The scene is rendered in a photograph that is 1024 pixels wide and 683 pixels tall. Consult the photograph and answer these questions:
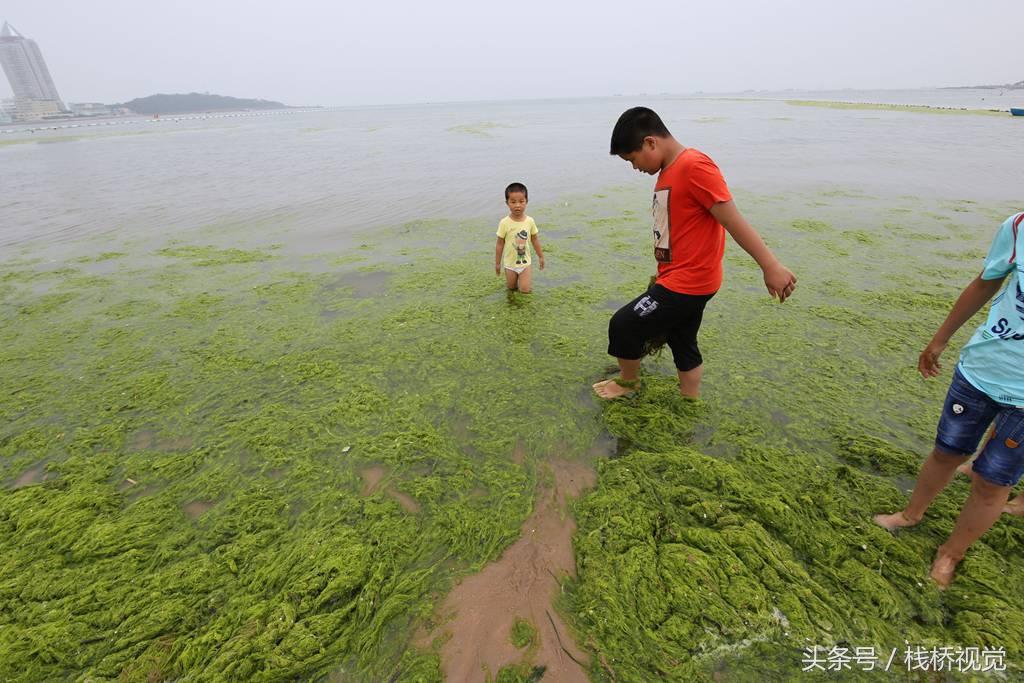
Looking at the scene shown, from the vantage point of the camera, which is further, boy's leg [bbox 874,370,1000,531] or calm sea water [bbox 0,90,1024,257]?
calm sea water [bbox 0,90,1024,257]

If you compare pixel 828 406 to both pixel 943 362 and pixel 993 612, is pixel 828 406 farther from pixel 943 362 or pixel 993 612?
pixel 993 612

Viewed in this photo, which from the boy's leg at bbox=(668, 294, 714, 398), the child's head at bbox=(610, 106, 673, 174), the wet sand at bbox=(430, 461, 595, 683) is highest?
the child's head at bbox=(610, 106, 673, 174)

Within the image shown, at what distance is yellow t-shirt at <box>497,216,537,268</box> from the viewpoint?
5730 mm

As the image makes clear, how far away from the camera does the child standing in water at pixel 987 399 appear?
180cm

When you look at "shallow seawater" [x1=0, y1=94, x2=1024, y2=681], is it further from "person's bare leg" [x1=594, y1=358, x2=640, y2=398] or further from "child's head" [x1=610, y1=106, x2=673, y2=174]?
"child's head" [x1=610, y1=106, x2=673, y2=174]

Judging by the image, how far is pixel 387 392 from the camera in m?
4.01

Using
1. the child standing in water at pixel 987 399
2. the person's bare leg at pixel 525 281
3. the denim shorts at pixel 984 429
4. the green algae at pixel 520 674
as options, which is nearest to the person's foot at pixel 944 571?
the child standing in water at pixel 987 399

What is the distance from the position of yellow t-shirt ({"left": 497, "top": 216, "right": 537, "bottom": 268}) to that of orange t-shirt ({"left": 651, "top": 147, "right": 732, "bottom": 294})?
2.87 m

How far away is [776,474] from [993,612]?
3.51 feet

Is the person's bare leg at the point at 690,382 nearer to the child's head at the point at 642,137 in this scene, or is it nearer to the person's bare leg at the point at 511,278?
the child's head at the point at 642,137

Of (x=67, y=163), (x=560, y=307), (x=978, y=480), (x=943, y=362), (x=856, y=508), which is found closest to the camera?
(x=978, y=480)

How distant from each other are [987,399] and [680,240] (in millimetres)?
1616

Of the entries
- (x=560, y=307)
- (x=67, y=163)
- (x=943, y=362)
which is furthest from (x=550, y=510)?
(x=67, y=163)

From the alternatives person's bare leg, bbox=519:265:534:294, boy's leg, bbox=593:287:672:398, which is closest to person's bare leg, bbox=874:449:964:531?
boy's leg, bbox=593:287:672:398
